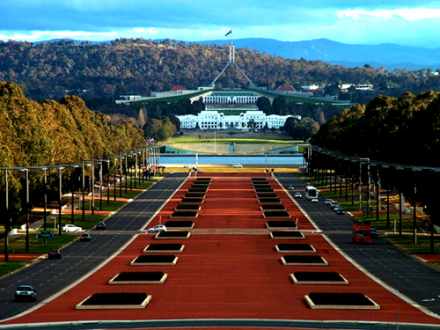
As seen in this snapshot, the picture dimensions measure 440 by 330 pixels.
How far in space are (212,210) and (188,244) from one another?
34373 millimetres

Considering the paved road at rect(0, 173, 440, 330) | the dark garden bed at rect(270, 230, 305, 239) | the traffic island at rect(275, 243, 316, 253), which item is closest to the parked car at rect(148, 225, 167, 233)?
the paved road at rect(0, 173, 440, 330)

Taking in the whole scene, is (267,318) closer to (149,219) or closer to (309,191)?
(149,219)

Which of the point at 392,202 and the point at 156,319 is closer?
the point at 156,319

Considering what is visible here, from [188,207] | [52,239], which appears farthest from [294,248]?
[188,207]

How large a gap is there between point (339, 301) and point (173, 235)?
4177 cm

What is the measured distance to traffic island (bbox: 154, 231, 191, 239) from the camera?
323ft

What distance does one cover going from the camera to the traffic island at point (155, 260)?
79312 mm

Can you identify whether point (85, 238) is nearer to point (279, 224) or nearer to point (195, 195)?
point (279, 224)

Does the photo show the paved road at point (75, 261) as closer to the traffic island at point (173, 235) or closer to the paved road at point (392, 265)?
the traffic island at point (173, 235)

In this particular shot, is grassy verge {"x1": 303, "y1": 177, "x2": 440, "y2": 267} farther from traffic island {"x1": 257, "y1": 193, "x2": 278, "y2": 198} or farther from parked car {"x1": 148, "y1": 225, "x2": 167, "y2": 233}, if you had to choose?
parked car {"x1": 148, "y1": 225, "x2": 167, "y2": 233}

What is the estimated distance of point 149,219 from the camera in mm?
118375

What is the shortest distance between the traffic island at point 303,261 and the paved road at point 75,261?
17.1m

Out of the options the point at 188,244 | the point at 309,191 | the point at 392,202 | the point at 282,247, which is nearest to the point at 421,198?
the point at 282,247

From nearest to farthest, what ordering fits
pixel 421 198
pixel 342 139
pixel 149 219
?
pixel 421 198 < pixel 149 219 < pixel 342 139
